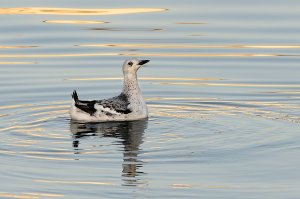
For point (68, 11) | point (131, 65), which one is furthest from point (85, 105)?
point (68, 11)

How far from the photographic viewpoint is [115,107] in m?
21.5

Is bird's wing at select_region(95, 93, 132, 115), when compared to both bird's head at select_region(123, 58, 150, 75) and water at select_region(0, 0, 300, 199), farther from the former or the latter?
bird's head at select_region(123, 58, 150, 75)

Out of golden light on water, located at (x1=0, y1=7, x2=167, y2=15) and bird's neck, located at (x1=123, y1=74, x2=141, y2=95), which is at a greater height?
golden light on water, located at (x1=0, y1=7, x2=167, y2=15)

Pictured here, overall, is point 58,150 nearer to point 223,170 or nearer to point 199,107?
point 223,170

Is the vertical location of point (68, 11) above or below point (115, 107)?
above

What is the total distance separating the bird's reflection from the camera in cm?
1705

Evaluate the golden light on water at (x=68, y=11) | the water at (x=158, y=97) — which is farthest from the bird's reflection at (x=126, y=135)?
the golden light on water at (x=68, y=11)

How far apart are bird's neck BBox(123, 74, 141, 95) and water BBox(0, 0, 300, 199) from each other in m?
0.44

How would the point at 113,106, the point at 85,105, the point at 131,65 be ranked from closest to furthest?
1. the point at 85,105
2. the point at 113,106
3. the point at 131,65

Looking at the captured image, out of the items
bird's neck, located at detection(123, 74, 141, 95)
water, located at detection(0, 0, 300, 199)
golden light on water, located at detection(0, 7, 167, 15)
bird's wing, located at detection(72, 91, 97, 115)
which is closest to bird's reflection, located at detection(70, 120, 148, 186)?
water, located at detection(0, 0, 300, 199)

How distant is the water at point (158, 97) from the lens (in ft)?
54.6

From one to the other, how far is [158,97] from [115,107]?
1907mm

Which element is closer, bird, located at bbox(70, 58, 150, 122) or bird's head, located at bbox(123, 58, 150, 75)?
bird, located at bbox(70, 58, 150, 122)

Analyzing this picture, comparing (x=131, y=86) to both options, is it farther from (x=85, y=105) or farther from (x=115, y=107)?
(x=85, y=105)
